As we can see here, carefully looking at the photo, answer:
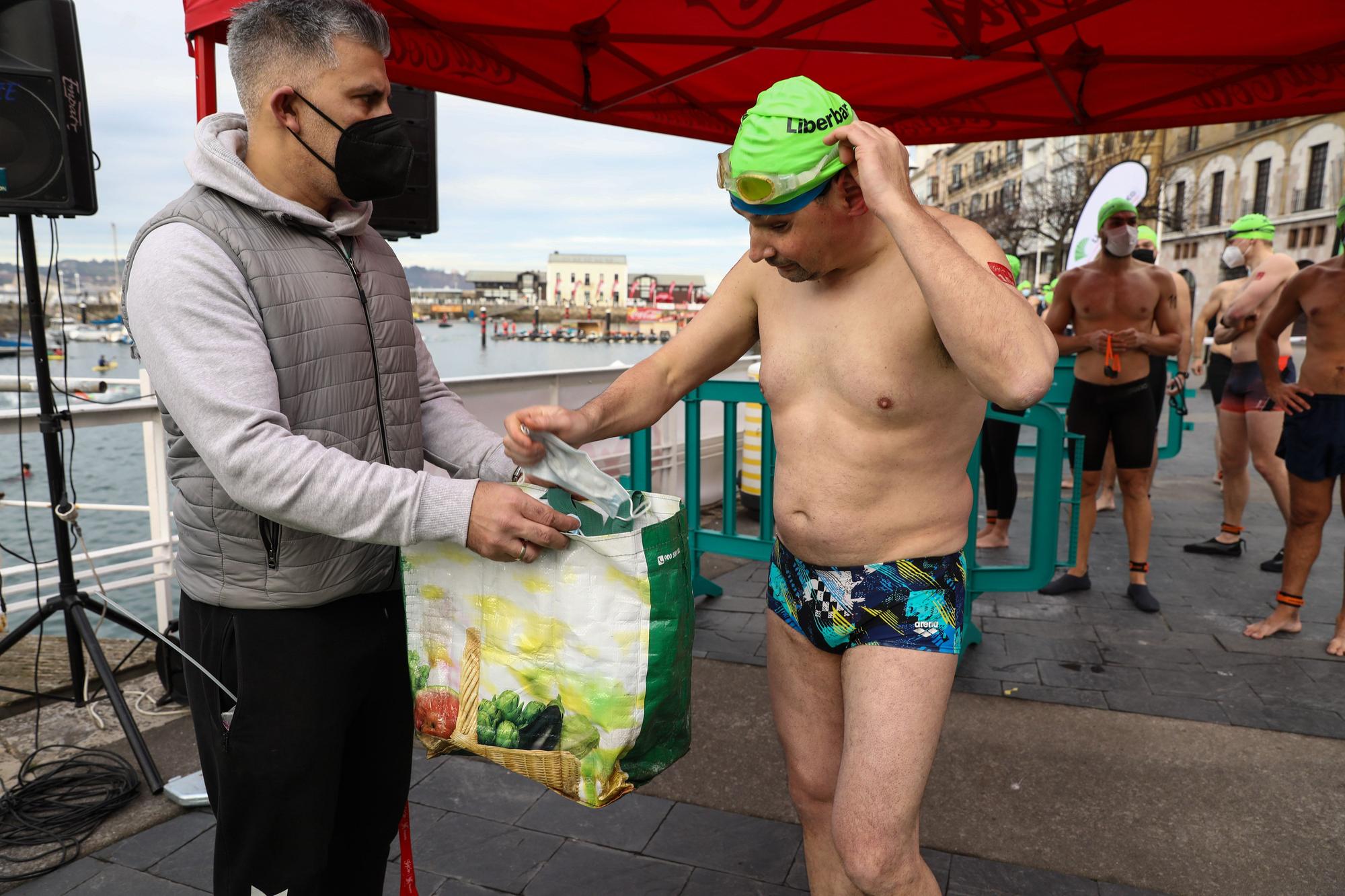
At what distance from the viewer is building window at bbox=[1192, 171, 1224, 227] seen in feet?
125

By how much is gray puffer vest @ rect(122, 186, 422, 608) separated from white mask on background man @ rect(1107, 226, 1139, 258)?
4979 mm

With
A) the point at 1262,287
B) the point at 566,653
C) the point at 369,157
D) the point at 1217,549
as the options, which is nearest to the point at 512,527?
the point at 566,653

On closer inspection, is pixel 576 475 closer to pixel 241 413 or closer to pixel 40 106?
pixel 241 413

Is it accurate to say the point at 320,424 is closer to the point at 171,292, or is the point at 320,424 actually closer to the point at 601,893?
the point at 171,292

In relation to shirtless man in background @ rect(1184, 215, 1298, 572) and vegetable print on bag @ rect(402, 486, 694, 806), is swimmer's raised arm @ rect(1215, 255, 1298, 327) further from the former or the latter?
vegetable print on bag @ rect(402, 486, 694, 806)

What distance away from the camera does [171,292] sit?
156 cm

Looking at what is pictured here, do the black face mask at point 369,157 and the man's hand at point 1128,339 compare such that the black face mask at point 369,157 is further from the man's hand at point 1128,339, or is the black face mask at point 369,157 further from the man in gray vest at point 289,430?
the man's hand at point 1128,339

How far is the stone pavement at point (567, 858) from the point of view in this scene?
259 cm

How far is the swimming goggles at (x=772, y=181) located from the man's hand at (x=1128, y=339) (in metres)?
4.34

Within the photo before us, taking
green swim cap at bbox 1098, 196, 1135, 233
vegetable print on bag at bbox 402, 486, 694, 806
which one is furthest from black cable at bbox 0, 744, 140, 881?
green swim cap at bbox 1098, 196, 1135, 233

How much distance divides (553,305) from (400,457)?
94.5ft

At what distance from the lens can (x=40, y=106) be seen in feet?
10.4

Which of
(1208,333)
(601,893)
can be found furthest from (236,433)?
(1208,333)

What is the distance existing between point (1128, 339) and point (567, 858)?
4.42 metres
